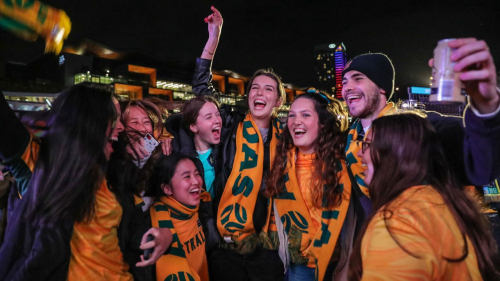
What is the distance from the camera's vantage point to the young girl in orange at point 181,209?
2.67m

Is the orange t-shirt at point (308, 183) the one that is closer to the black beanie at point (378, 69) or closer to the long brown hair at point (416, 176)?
the black beanie at point (378, 69)

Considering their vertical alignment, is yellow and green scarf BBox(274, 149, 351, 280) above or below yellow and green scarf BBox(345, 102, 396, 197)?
below

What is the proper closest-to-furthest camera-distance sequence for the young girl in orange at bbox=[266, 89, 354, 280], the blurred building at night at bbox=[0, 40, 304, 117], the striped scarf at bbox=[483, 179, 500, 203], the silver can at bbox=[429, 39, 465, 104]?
the silver can at bbox=[429, 39, 465, 104]
the young girl in orange at bbox=[266, 89, 354, 280]
the striped scarf at bbox=[483, 179, 500, 203]
the blurred building at night at bbox=[0, 40, 304, 117]

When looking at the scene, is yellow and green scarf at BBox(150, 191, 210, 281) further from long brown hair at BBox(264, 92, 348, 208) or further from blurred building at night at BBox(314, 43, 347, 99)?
blurred building at night at BBox(314, 43, 347, 99)

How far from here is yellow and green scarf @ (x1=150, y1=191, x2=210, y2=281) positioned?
253 centimetres

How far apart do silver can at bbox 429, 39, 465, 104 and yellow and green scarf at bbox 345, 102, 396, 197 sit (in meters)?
1.39

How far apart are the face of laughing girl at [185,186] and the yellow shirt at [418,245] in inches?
74.7

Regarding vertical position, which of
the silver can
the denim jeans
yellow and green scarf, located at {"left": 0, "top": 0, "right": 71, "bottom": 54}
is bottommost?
the denim jeans

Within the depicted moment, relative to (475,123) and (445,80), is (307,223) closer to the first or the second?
(475,123)

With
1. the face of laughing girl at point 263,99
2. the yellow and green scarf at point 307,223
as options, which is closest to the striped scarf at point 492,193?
the yellow and green scarf at point 307,223

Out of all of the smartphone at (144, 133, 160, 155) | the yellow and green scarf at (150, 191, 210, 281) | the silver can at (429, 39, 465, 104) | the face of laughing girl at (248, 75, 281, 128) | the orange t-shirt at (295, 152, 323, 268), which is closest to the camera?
the silver can at (429, 39, 465, 104)

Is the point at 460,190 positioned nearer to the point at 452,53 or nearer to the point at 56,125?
the point at 452,53

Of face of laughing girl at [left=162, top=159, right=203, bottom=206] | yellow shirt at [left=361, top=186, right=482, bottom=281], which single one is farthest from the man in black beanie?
face of laughing girl at [left=162, top=159, right=203, bottom=206]

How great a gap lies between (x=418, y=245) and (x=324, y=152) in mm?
1778
